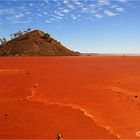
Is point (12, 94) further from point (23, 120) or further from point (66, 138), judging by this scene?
point (66, 138)

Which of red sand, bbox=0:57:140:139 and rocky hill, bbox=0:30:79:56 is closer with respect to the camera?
red sand, bbox=0:57:140:139

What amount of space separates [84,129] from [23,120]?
1.67 metres

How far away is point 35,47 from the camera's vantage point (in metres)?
76.2

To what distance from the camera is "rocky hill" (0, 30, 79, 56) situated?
7319 cm

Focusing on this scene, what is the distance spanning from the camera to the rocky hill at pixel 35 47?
240ft

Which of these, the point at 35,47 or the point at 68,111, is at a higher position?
the point at 35,47

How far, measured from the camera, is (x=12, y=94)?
33.2ft

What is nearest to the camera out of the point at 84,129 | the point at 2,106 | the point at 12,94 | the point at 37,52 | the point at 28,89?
the point at 84,129

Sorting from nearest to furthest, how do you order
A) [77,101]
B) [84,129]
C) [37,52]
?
[84,129]
[77,101]
[37,52]

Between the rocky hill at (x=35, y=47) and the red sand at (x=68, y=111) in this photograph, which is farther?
the rocky hill at (x=35, y=47)

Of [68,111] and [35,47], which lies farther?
[35,47]

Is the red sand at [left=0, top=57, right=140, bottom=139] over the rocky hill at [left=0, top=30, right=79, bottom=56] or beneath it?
beneath

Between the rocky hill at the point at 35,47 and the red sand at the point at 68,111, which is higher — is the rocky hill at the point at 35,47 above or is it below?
above

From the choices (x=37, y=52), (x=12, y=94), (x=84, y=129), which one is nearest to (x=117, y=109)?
(x=84, y=129)
